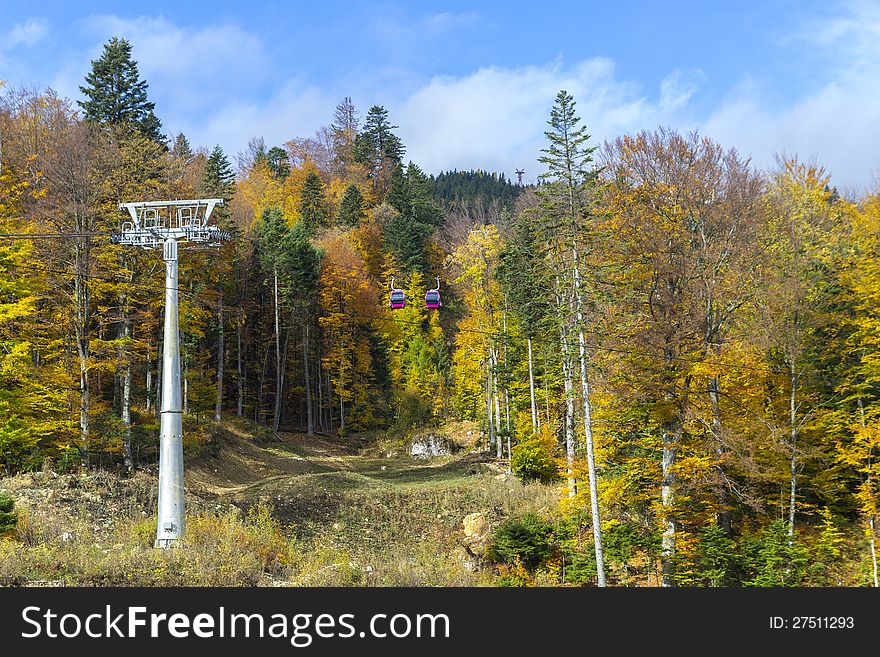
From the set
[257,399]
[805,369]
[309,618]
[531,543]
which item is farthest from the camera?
[257,399]

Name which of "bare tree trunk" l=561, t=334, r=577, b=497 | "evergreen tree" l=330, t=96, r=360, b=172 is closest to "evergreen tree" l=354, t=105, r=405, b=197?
"evergreen tree" l=330, t=96, r=360, b=172

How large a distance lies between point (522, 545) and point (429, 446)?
22.2m

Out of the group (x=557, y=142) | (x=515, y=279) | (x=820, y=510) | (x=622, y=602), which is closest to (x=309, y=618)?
(x=622, y=602)

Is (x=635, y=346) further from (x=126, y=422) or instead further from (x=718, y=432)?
(x=126, y=422)

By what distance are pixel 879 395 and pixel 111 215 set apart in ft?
92.7

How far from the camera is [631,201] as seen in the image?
21969 millimetres

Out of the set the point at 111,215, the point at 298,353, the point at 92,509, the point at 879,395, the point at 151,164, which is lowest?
the point at 92,509

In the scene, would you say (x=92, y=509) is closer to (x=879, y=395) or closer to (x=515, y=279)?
(x=515, y=279)

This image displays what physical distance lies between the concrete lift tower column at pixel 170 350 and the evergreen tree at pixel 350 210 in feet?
156

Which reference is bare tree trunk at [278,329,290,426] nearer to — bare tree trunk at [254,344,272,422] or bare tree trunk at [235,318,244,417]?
bare tree trunk at [254,344,272,422]

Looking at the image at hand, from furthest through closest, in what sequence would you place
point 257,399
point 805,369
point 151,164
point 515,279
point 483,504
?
point 257,399 < point 515,279 < point 151,164 < point 483,504 < point 805,369

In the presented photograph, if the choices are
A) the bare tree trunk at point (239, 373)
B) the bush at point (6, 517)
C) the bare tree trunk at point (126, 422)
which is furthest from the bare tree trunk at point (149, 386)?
the bush at point (6, 517)

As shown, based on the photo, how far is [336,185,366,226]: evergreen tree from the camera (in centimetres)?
6500

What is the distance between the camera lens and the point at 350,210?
2571 inches
